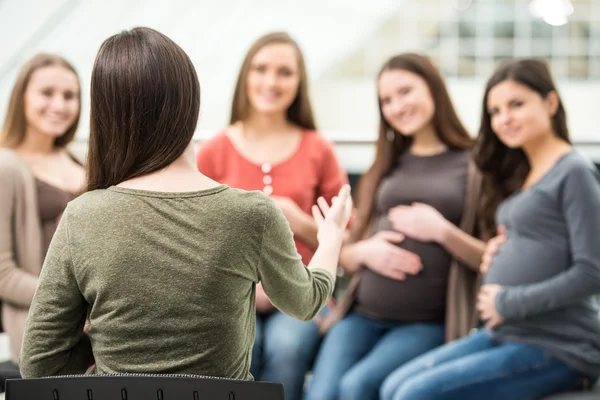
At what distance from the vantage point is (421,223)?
233cm

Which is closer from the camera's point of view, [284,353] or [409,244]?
[284,353]

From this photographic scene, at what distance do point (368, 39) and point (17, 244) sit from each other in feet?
28.2

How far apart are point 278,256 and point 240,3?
21.2 feet

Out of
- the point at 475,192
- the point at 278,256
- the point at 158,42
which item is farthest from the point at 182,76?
the point at 475,192

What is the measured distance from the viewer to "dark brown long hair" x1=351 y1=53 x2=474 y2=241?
8.00 ft

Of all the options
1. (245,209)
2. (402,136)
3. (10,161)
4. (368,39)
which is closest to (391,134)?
(402,136)

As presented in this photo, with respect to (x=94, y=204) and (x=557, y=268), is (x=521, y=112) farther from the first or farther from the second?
(x=94, y=204)

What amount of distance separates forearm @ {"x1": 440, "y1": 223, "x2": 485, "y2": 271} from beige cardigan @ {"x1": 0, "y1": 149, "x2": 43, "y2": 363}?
123 cm

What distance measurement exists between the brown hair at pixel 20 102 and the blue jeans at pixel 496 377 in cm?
141

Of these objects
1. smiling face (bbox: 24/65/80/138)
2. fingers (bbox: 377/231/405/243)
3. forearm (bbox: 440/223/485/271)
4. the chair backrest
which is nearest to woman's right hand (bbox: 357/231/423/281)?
fingers (bbox: 377/231/405/243)

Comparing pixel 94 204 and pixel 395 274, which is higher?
pixel 94 204

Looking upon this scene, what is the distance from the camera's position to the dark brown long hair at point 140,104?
3.90 ft

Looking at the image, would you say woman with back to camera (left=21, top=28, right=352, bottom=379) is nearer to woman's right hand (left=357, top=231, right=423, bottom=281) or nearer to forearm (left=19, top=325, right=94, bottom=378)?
forearm (left=19, top=325, right=94, bottom=378)

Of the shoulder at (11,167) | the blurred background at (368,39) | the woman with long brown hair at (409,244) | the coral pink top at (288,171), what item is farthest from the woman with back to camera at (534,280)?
the blurred background at (368,39)
